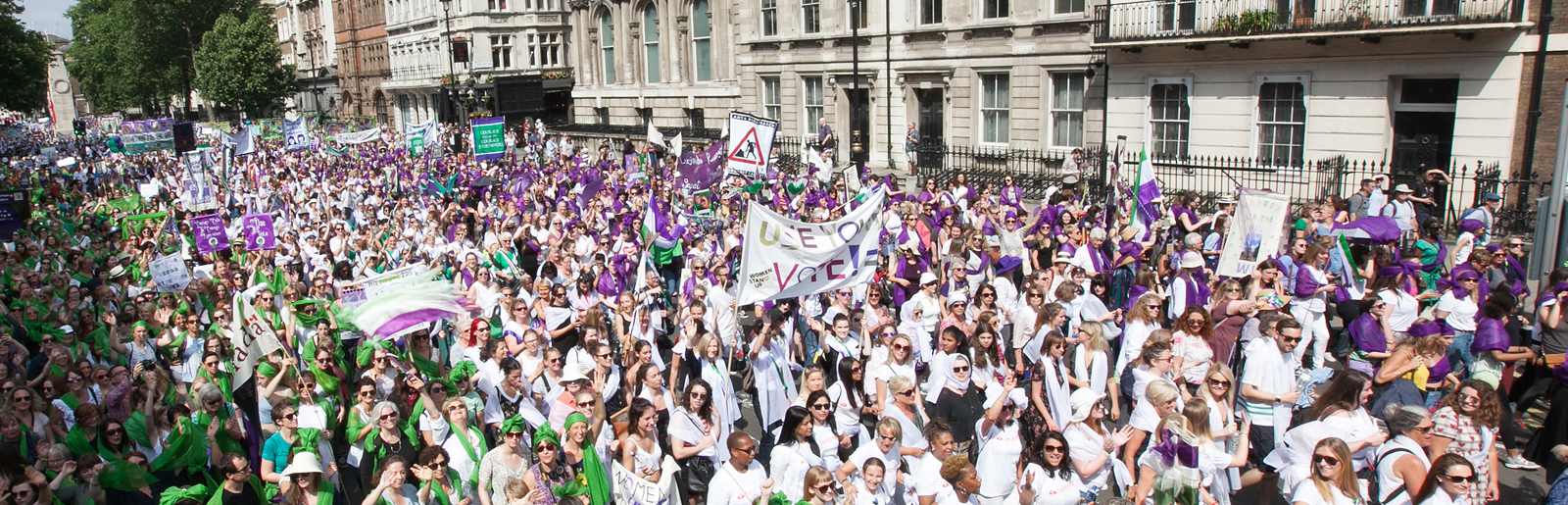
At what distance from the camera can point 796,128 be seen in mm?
28859

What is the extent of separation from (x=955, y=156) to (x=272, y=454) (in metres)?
19.6

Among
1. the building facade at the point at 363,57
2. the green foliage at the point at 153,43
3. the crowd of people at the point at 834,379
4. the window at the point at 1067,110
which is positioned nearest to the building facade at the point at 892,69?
the window at the point at 1067,110

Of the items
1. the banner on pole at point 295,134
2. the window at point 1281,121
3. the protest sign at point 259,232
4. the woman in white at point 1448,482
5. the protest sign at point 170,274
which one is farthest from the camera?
the banner on pole at point 295,134

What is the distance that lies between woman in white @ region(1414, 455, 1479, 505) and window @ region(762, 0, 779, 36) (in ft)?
81.3

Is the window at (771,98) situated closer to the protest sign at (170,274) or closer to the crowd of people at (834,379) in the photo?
the crowd of people at (834,379)

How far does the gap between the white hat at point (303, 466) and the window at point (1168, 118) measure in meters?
17.3

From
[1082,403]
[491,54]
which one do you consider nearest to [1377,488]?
[1082,403]

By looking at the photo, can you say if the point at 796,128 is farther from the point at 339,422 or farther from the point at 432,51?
the point at 432,51

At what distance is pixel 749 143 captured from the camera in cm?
1576

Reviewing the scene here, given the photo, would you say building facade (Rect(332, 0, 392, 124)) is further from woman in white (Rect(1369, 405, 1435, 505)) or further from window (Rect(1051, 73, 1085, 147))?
woman in white (Rect(1369, 405, 1435, 505))

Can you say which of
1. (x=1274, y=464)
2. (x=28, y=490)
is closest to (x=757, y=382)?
(x=1274, y=464)

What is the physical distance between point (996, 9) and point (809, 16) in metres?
6.13

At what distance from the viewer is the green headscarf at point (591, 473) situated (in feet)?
19.8

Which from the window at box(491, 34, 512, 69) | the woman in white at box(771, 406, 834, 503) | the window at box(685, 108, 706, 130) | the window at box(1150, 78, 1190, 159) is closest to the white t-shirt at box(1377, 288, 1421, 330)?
the woman in white at box(771, 406, 834, 503)
